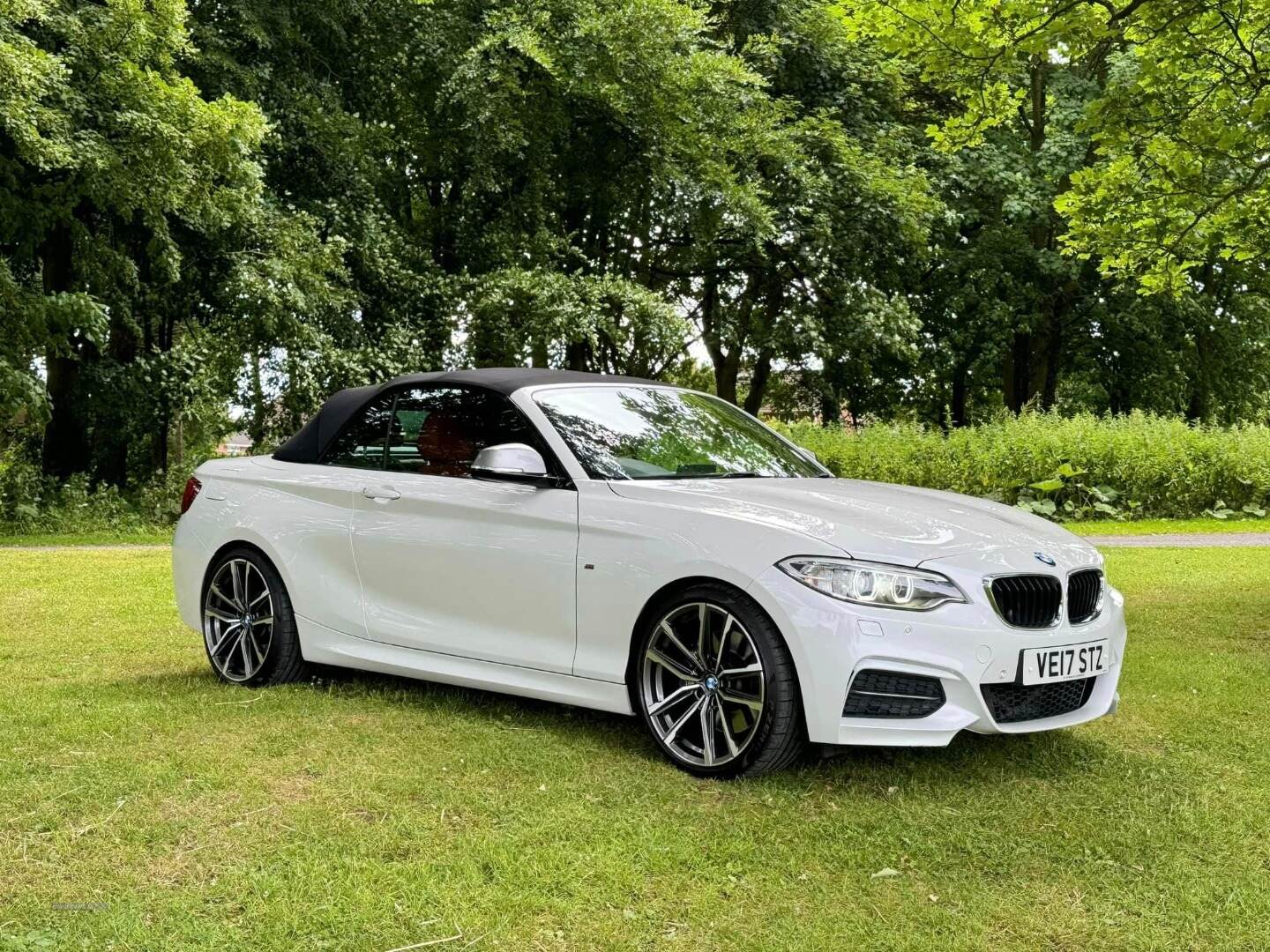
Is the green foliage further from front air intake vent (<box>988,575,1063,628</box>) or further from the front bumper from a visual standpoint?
the front bumper

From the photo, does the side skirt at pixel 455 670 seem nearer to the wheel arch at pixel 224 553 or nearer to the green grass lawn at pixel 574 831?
the green grass lawn at pixel 574 831

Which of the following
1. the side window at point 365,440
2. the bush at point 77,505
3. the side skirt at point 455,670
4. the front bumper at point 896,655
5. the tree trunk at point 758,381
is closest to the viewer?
the front bumper at point 896,655

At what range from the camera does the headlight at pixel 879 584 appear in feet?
14.0

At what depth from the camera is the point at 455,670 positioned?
5363 millimetres

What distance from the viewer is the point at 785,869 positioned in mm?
3689

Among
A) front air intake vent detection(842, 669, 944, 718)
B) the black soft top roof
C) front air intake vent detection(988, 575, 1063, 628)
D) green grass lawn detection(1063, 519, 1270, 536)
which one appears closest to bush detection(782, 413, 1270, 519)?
green grass lawn detection(1063, 519, 1270, 536)

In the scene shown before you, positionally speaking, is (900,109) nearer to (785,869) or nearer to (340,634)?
(340,634)

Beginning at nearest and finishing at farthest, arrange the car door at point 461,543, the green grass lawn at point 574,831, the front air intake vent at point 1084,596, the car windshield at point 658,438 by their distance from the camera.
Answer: the green grass lawn at point 574,831 → the front air intake vent at point 1084,596 → the car door at point 461,543 → the car windshield at point 658,438

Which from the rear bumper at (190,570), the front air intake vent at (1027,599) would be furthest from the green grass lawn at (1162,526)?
the rear bumper at (190,570)

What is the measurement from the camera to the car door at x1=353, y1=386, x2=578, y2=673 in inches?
199

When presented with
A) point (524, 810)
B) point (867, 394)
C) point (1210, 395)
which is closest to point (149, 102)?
point (524, 810)

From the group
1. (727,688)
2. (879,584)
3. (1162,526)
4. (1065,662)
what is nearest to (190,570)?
(727,688)

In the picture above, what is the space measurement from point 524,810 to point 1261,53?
28.5 ft

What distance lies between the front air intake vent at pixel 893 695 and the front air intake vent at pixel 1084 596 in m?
0.75
